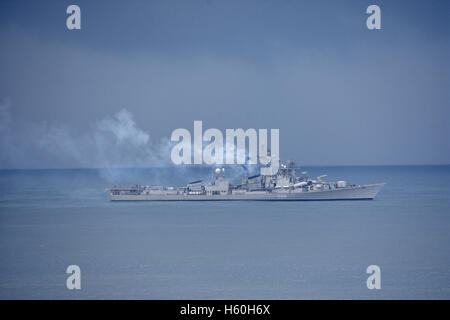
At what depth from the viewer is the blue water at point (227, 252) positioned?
99.5 ft

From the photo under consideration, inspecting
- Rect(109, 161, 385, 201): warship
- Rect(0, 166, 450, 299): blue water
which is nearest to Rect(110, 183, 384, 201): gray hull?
Rect(109, 161, 385, 201): warship

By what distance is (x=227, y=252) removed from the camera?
3991 centimetres

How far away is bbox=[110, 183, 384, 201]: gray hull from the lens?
7706cm

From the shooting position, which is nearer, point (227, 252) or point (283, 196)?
point (227, 252)

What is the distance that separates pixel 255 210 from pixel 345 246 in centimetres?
2566

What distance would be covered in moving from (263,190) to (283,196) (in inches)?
104

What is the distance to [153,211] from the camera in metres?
67.3

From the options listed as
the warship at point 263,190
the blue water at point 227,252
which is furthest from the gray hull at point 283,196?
the blue water at point 227,252

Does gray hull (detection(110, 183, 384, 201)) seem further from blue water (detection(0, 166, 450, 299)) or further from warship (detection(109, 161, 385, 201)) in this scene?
blue water (detection(0, 166, 450, 299))

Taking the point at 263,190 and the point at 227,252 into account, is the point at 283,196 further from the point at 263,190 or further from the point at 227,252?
the point at 227,252

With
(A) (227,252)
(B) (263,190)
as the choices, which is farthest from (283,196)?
(A) (227,252)

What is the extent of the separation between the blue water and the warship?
32.1 feet

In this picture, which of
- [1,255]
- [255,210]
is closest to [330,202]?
[255,210]

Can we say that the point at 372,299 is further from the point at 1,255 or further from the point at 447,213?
the point at 447,213
